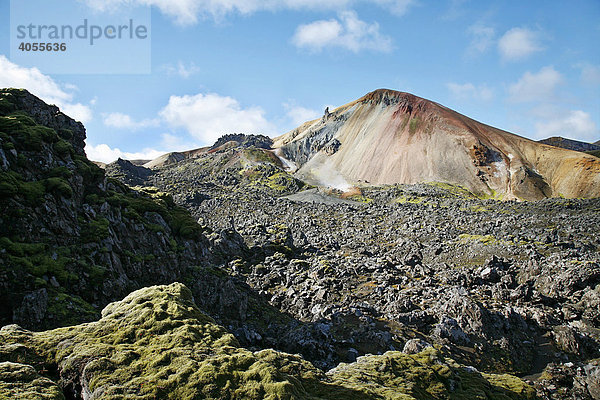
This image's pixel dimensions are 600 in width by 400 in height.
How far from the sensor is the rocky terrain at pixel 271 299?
11.7 metres

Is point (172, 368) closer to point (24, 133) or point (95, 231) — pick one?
point (95, 231)

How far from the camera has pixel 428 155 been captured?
5659 inches

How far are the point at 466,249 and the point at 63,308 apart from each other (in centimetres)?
5235

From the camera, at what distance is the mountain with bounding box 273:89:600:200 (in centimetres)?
11431

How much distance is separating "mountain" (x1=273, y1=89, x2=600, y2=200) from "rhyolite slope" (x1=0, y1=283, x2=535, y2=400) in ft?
378

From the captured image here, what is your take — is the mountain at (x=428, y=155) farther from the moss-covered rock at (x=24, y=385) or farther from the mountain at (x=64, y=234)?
the moss-covered rock at (x=24, y=385)

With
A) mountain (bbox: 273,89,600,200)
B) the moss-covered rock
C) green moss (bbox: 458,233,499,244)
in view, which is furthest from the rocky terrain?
mountain (bbox: 273,89,600,200)

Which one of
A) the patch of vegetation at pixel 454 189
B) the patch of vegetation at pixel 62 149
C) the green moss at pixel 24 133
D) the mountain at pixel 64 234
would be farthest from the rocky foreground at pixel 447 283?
the green moss at pixel 24 133

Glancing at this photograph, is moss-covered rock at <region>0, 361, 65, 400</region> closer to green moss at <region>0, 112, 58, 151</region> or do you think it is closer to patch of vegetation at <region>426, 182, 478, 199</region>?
green moss at <region>0, 112, 58, 151</region>

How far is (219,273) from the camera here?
3838 centimetres

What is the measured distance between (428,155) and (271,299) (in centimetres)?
12217

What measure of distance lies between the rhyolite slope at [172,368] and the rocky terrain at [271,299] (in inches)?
2.7

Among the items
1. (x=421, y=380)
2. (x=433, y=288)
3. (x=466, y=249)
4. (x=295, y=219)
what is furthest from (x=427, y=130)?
(x=421, y=380)

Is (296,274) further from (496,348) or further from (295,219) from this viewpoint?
(295,219)
